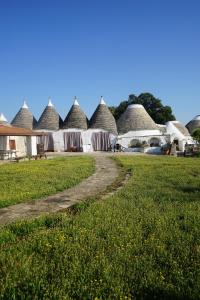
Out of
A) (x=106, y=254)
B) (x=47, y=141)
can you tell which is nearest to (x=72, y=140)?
(x=47, y=141)

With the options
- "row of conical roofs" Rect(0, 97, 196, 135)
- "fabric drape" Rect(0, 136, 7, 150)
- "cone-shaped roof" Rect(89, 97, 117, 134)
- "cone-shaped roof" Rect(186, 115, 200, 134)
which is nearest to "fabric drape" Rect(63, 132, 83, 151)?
"row of conical roofs" Rect(0, 97, 196, 135)

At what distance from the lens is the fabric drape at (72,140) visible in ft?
115

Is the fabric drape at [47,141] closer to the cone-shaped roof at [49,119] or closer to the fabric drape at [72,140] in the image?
the cone-shaped roof at [49,119]

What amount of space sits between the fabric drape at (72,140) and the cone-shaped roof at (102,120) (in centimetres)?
196

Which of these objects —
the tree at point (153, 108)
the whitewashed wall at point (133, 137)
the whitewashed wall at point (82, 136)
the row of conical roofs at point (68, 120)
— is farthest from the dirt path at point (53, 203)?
the tree at point (153, 108)

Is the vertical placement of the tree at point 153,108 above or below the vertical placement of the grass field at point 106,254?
above

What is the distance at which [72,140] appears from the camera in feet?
115

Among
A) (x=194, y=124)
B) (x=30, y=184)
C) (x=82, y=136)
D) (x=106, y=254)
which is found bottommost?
(x=106, y=254)

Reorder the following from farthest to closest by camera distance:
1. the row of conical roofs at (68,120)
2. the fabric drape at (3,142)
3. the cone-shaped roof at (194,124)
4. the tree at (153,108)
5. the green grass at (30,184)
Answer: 1. the tree at (153,108)
2. the cone-shaped roof at (194,124)
3. the row of conical roofs at (68,120)
4. the fabric drape at (3,142)
5. the green grass at (30,184)

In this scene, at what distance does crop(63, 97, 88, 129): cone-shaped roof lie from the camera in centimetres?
3520

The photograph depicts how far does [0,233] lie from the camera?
5754 millimetres

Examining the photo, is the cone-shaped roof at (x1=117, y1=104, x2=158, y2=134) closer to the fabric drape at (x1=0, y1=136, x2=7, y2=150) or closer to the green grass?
the fabric drape at (x1=0, y1=136, x2=7, y2=150)

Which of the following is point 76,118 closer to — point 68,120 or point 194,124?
point 68,120

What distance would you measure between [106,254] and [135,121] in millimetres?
32513
